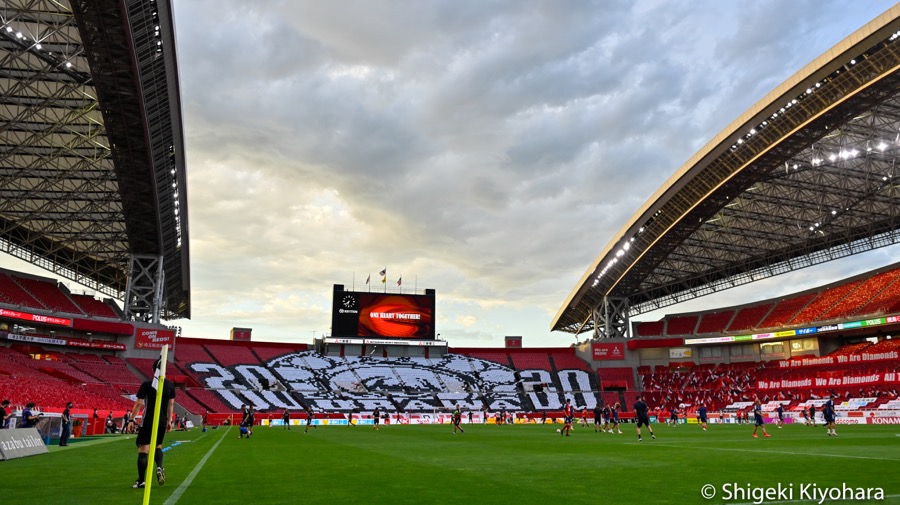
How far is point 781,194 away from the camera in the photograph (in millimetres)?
56531

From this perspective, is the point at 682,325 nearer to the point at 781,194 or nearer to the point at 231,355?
the point at 781,194

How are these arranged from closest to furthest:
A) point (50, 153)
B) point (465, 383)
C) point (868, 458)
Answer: point (868, 458) → point (50, 153) → point (465, 383)

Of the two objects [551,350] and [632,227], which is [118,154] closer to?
[632,227]

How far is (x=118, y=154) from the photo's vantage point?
135 ft

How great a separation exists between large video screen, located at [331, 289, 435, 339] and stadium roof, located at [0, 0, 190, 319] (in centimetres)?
1948

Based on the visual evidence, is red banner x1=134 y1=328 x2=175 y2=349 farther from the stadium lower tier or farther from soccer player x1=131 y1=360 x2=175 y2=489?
soccer player x1=131 y1=360 x2=175 y2=489

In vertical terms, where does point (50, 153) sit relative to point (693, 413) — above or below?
above

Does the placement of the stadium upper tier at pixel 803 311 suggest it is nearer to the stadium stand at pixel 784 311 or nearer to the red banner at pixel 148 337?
the stadium stand at pixel 784 311

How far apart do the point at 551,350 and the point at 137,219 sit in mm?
59360

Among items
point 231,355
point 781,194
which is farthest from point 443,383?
point 781,194

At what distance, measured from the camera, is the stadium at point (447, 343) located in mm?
13062

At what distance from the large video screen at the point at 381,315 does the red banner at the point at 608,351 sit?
22.9 m

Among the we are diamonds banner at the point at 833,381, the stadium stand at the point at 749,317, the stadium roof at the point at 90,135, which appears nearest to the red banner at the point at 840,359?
the we are diamonds banner at the point at 833,381

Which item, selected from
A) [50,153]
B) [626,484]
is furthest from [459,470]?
[50,153]
